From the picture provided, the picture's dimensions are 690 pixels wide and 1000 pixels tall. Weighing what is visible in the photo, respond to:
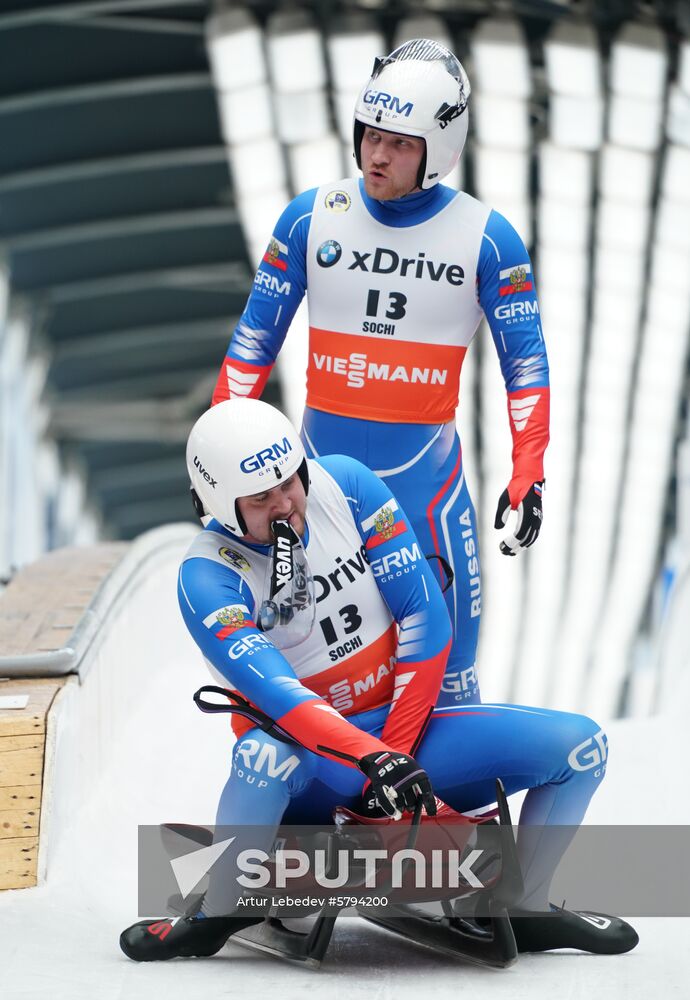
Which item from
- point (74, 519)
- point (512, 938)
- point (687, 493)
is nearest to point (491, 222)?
point (512, 938)

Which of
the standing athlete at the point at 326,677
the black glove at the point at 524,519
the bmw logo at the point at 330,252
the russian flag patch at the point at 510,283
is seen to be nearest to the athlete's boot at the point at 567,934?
the standing athlete at the point at 326,677

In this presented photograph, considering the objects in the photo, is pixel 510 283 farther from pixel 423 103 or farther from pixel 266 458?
pixel 266 458

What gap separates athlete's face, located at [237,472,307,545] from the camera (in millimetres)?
3699

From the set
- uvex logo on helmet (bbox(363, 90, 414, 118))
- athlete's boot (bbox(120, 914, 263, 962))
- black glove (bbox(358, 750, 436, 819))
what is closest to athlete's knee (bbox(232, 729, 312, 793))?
black glove (bbox(358, 750, 436, 819))

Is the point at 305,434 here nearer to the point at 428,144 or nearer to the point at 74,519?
the point at 428,144

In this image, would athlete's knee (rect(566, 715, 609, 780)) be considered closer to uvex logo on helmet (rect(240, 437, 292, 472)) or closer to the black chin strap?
the black chin strap

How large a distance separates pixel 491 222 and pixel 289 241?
1.94 ft

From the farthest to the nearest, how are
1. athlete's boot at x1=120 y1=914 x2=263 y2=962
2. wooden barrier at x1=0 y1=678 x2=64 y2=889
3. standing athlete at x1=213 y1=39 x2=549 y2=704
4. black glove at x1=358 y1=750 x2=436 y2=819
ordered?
standing athlete at x1=213 y1=39 x2=549 y2=704 < wooden barrier at x1=0 y1=678 x2=64 y2=889 < athlete's boot at x1=120 y1=914 x2=263 y2=962 < black glove at x1=358 y1=750 x2=436 y2=819

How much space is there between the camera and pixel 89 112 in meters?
13.4

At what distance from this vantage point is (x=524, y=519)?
4.21 m

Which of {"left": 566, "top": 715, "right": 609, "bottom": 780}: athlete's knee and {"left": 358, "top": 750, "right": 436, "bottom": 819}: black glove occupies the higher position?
{"left": 358, "top": 750, "right": 436, "bottom": 819}: black glove

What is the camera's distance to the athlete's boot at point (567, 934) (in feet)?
12.5

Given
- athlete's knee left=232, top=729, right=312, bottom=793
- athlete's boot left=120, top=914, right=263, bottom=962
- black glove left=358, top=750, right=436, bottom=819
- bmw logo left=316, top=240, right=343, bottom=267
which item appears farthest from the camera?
bmw logo left=316, top=240, right=343, bottom=267

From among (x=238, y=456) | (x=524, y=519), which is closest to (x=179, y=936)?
(x=238, y=456)
